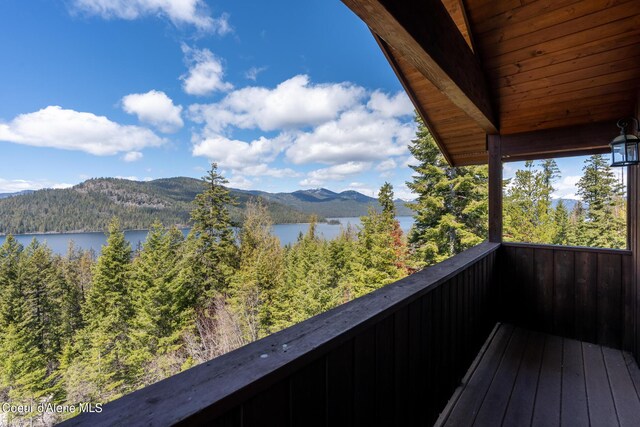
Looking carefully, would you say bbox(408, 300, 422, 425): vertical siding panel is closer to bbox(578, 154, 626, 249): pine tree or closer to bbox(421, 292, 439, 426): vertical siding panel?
bbox(421, 292, 439, 426): vertical siding panel

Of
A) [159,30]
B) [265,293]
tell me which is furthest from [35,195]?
[265,293]

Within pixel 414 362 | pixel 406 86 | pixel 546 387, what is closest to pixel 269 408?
pixel 414 362

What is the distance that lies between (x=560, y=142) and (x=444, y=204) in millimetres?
8232

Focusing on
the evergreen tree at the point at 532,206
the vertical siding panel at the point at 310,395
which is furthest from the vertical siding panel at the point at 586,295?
the evergreen tree at the point at 532,206

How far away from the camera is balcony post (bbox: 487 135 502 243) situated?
3043mm

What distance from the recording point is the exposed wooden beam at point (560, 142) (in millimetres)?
2607

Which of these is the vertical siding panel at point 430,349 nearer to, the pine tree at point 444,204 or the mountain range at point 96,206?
the pine tree at point 444,204

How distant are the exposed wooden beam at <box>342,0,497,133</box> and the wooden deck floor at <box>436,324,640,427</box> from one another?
6.72 ft

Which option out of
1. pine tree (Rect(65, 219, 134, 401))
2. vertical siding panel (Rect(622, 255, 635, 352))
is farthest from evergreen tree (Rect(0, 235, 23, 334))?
vertical siding panel (Rect(622, 255, 635, 352))

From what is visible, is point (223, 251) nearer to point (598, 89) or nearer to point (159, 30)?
point (598, 89)

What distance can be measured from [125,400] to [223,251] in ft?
46.4

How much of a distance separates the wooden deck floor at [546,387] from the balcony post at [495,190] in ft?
3.59

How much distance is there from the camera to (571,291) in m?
2.76

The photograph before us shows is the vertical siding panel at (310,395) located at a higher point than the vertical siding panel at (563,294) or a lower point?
higher
